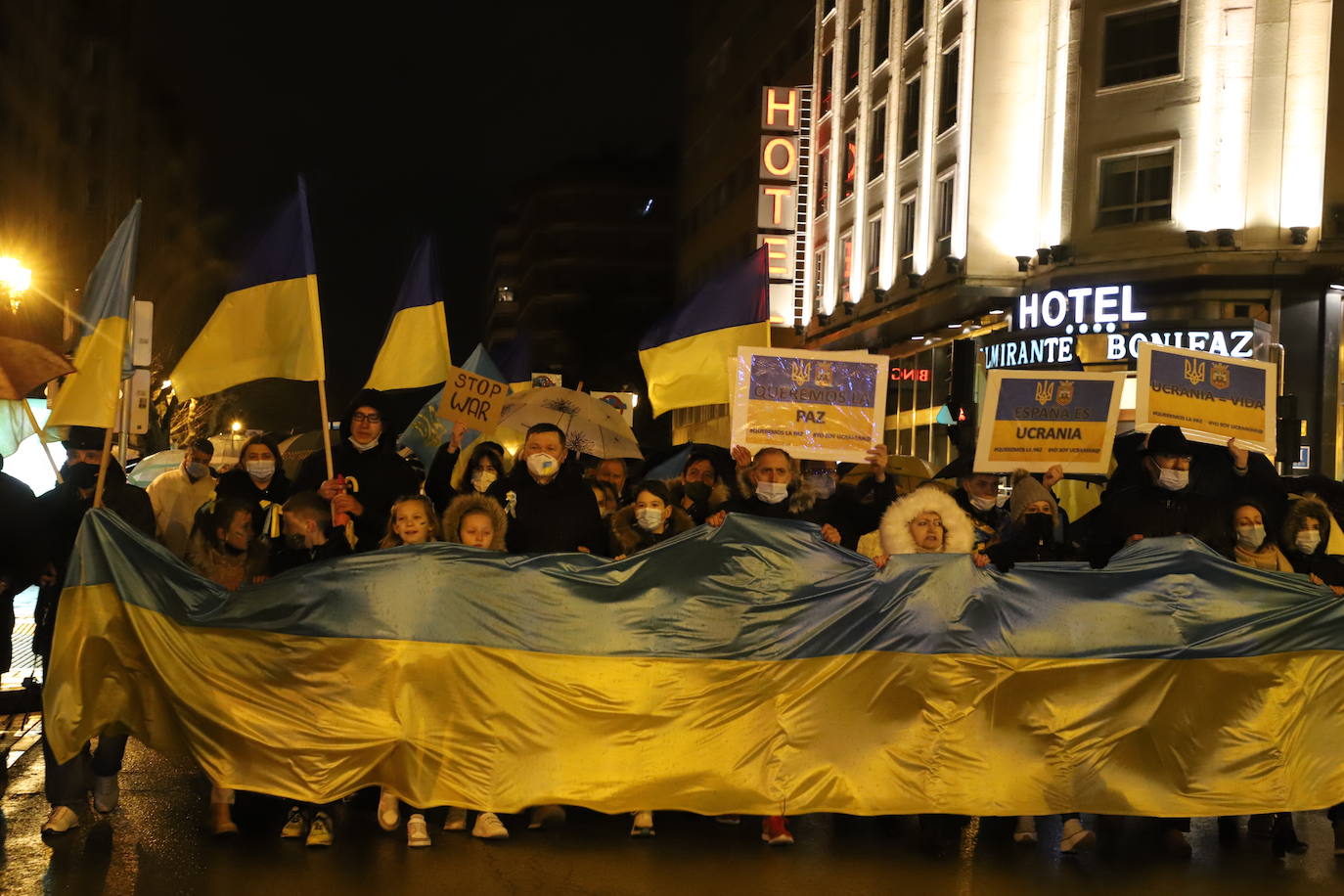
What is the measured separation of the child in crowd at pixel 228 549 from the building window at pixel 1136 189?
74.3 ft

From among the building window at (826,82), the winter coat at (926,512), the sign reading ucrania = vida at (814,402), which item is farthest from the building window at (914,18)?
the winter coat at (926,512)

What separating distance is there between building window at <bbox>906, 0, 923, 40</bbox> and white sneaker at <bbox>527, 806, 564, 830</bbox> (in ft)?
97.4

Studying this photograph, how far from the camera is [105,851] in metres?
7.27

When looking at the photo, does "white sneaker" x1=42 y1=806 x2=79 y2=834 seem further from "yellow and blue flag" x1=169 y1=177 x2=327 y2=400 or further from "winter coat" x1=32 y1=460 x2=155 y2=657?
"yellow and blue flag" x1=169 y1=177 x2=327 y2=400

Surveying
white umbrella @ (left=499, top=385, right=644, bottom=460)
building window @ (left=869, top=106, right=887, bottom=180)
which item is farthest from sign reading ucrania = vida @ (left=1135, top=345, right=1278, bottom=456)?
building window @ (left=869, top=106, right=887, bottom=180)

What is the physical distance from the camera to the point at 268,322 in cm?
949

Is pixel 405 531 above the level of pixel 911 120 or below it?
below

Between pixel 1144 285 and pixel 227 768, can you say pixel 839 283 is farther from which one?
pixel 227 768

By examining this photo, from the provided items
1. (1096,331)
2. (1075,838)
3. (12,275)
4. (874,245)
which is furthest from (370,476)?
(874,245)

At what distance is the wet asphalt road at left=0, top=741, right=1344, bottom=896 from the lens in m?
6.86

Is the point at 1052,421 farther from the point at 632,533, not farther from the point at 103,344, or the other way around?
the point at 103,344

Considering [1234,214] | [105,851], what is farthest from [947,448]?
[105,851]

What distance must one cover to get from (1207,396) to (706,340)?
12.2 feet

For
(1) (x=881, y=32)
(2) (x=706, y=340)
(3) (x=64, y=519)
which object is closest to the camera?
(3) (x=64, y=519)
